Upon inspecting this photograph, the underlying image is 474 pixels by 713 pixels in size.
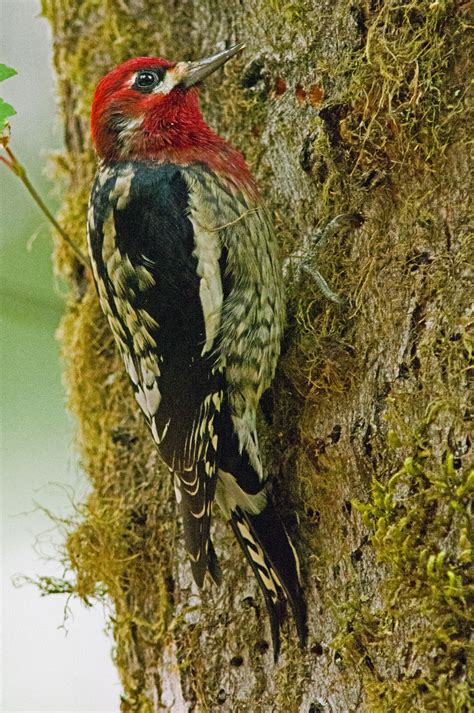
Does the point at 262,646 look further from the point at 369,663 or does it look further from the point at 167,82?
Result: the point at 167,82

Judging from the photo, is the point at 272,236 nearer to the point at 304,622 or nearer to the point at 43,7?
the point at 304,622

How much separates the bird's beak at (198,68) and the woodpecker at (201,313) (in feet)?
0.04

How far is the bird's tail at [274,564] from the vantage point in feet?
8.04

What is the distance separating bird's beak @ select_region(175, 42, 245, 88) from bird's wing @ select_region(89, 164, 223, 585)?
1.17 ft

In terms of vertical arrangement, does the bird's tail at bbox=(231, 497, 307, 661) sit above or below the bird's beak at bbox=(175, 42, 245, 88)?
below

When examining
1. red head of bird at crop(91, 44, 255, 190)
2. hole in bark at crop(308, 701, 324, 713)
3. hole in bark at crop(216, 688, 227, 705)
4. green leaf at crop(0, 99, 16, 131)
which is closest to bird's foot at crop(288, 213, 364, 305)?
red head of bird at crop(91, 44, 255, 190)

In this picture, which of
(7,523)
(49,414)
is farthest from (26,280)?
(7,523)

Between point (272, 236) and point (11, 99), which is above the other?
point (11, 99)

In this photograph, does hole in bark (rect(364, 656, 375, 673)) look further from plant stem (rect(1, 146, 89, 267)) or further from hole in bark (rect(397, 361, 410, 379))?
plant stem (rect(1, 146, 89, 267))

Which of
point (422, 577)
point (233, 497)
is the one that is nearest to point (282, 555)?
point (233, 497)

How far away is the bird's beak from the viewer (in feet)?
9.34

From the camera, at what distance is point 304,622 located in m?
2.43

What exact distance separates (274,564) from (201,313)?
803mm

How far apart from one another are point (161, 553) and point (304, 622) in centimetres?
69
